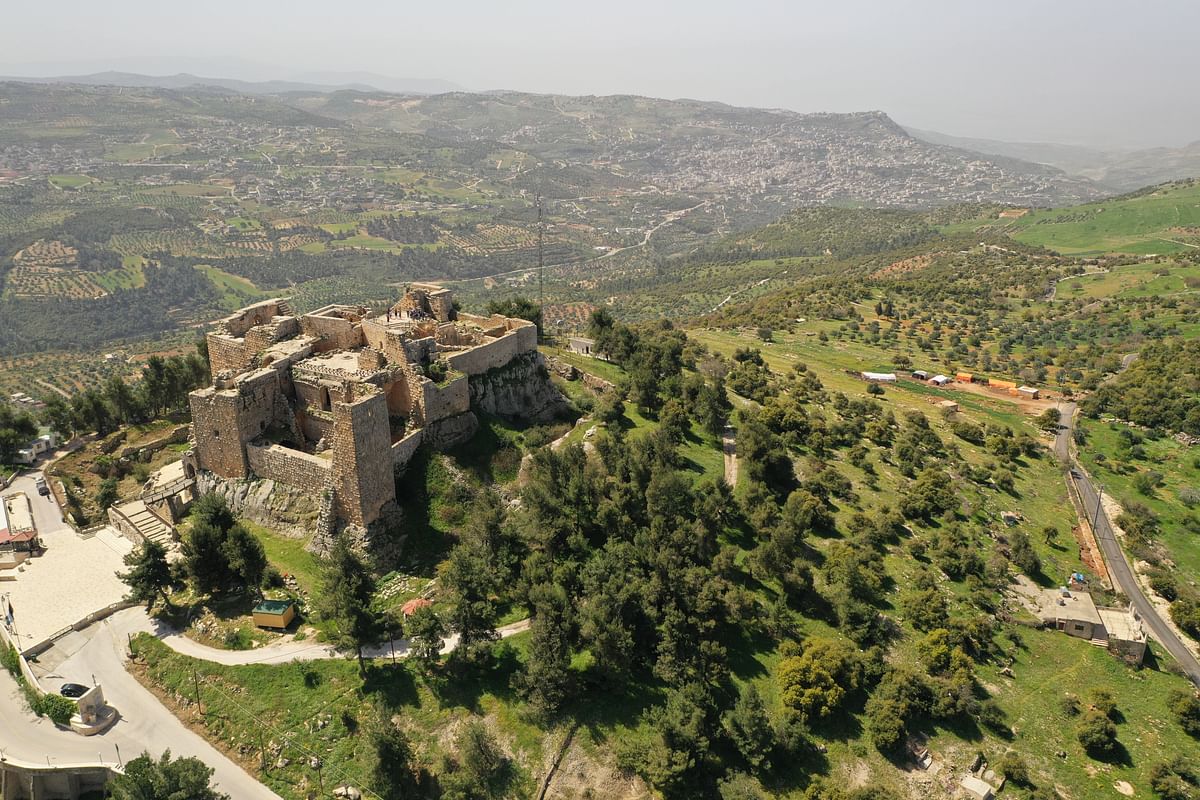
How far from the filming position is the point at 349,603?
1150 inches

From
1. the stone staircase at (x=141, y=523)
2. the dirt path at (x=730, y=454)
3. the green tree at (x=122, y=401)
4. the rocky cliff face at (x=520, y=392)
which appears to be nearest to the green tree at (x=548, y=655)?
the rocky cliff face at (x=520, y=392)

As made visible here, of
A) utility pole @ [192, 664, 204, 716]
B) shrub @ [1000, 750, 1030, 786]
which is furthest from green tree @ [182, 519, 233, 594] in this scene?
shrub @ [1000, 750, 1030, 786]

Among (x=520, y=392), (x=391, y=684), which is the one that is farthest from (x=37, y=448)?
(x=391, y=684)

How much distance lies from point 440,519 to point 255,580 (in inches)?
364

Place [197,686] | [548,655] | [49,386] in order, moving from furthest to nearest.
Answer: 1. [49,386]
2. [197,686]
3. [548,655]

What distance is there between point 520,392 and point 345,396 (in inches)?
535

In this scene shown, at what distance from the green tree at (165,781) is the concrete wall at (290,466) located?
13567mm

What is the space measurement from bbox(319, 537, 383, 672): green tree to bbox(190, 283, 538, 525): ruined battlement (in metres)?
4.18

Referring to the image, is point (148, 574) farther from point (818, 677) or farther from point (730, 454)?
point (730, 454)

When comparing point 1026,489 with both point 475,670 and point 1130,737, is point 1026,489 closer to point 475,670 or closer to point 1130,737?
point 1130,737

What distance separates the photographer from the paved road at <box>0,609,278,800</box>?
27297 mm

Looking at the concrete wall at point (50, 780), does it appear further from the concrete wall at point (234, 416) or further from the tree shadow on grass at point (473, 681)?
the concrete wall at point (234, 416)

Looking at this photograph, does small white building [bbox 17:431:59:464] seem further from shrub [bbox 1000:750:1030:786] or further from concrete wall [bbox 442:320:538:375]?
shrub [bbox 1000:750:1030:786]

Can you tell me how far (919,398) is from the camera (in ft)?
237
